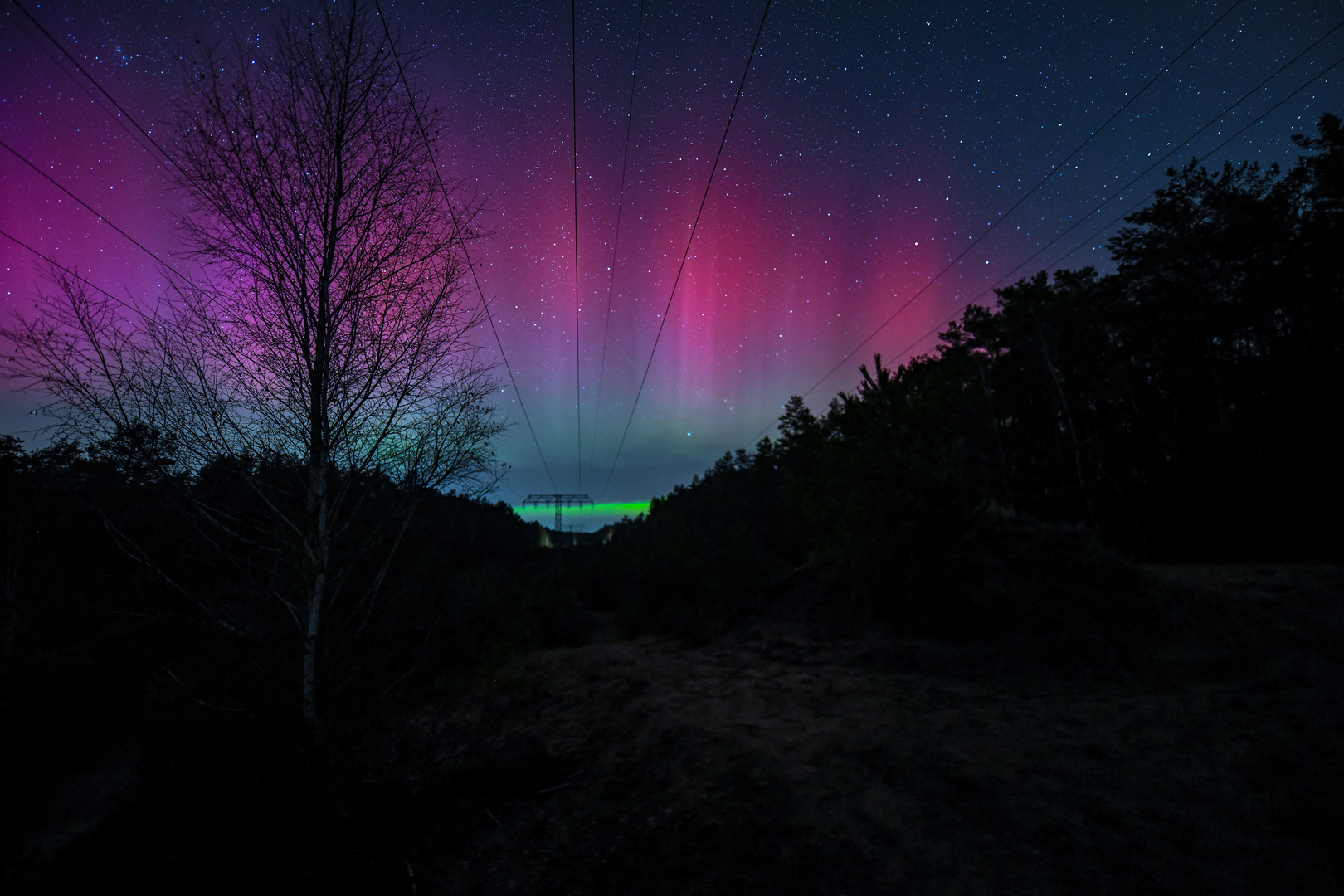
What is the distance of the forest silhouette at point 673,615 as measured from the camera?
4.09 metres

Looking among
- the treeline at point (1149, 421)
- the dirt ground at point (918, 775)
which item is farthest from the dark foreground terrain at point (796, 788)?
the treeline at point (1149, 421)

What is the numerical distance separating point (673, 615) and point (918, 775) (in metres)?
10.7

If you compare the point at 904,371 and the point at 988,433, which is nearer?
the point at 904,371

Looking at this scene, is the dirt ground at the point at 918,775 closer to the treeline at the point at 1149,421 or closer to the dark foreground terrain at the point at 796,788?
the dark foreground terrain at the point at 796,788

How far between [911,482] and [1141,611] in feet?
14.9

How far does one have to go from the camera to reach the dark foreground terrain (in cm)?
342

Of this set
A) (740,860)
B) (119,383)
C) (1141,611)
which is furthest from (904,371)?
(119,383)

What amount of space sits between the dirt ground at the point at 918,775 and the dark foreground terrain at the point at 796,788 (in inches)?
1.1

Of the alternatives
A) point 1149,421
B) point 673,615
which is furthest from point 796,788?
point 1149,421

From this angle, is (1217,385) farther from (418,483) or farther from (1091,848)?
(418,483)

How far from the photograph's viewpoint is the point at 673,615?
48.7ft

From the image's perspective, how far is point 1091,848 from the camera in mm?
3414

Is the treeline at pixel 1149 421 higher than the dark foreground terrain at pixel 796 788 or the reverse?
higher

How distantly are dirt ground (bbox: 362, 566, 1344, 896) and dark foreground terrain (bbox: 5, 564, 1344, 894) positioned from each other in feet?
0.09
